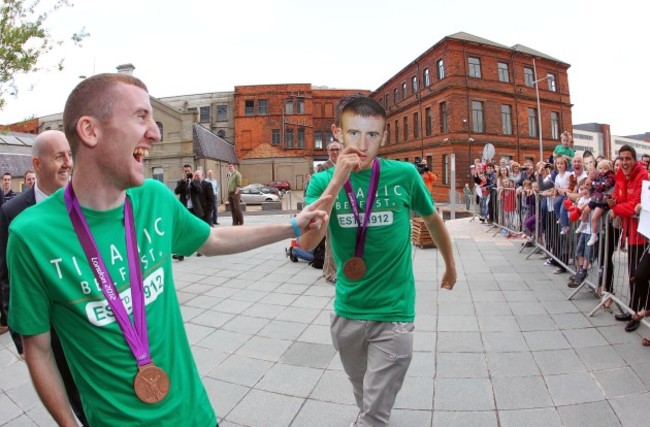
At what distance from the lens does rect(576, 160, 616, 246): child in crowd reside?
17.5ft

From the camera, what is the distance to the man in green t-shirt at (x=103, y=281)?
1193 mm

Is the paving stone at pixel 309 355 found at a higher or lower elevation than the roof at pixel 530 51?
lower

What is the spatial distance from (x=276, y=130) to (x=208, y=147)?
13981 mm

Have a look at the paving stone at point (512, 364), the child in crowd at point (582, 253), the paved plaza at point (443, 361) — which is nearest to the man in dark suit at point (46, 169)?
the paved plaza at point (443, 361)

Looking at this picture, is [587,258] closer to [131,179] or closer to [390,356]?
[390,356]

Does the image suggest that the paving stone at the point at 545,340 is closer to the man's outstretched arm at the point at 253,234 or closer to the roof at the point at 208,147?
the man's outstretched arm at the point at 253,234

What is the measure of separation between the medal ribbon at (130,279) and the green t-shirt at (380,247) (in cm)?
126

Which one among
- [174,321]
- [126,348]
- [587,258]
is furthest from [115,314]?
[587,258]

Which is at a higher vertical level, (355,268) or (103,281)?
(103,281)

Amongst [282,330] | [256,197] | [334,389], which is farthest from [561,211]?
[256,197]

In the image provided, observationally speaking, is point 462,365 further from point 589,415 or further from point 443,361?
point 589,415

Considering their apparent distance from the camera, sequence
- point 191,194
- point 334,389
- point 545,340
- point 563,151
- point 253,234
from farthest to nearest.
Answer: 1. point 191,194
2. point 563,151
3. point 545,340
4. point 334,389
5. point 253,234

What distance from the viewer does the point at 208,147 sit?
3450cm

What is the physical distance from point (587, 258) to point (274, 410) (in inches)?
205
